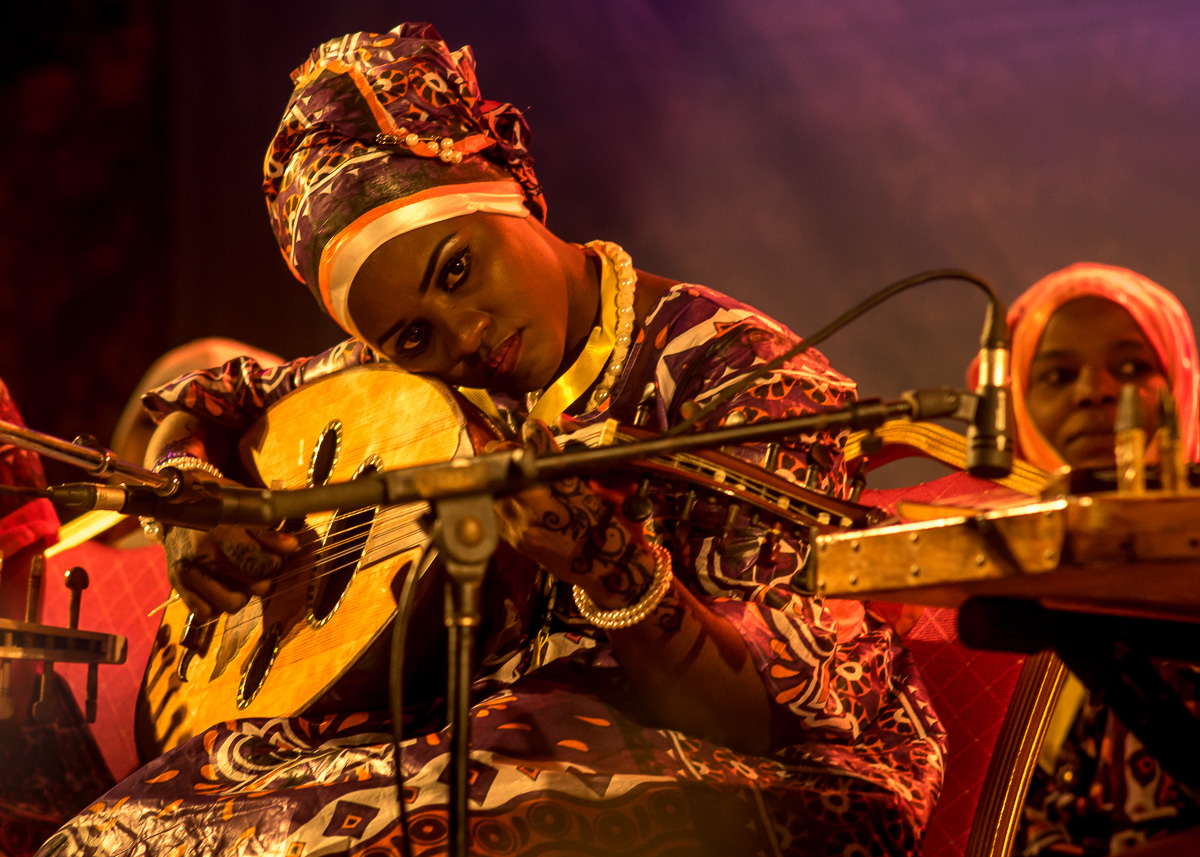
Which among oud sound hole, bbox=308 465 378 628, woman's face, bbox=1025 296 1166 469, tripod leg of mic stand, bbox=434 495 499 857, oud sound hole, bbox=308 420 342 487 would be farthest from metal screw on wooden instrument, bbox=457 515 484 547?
woman's face, bbox=1025 296 1166 469

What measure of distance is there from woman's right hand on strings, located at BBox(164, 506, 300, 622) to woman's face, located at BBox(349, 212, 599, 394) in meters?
0.48

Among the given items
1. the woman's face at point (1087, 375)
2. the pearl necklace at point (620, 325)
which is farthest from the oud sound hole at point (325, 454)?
the woman's face at point (1087, 375)

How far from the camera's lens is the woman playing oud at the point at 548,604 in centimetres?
133

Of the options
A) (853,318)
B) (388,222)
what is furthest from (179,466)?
(853,318)

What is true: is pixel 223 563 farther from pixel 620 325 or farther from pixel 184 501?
pixel 184 501

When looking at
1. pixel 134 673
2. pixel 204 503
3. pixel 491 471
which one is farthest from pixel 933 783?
pixel 134 673

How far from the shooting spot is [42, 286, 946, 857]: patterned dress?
4.32 ft

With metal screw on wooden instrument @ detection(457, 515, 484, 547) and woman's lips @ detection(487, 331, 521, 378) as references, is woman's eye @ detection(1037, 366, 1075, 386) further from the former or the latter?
metal screw on wooden instrument @ detection(457, 515, 484, 547)

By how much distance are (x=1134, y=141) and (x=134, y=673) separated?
2.96 meters

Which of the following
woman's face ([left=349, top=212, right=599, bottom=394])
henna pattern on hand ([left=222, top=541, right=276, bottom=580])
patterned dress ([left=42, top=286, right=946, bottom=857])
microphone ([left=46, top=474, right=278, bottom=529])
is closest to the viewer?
microphone ([left=46, top=474, right=278, bottom=529])

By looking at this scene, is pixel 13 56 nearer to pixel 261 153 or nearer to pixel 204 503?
pixel 261 153

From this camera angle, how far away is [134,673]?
288cm

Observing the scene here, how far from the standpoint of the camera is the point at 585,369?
1.94m

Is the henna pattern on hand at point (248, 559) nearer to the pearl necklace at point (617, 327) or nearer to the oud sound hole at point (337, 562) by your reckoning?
the oud sound hole at point (337, 562)
